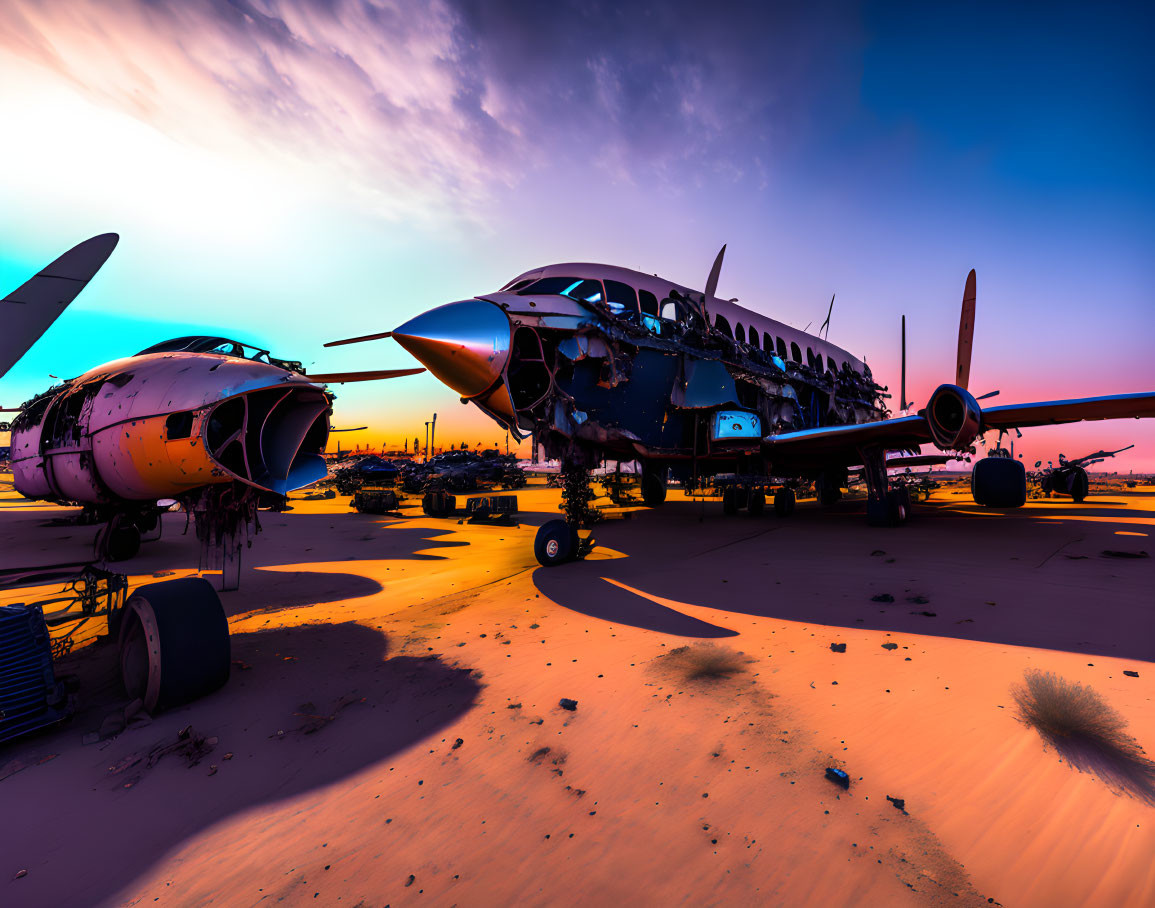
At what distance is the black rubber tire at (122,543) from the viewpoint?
32.8 feet

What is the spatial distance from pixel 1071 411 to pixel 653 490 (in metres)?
11.6

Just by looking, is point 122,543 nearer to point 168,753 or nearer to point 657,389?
point 168,753

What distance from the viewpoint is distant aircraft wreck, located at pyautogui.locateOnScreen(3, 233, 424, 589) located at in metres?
6.22

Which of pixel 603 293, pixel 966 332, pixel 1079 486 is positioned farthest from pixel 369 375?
pixel 1079 486

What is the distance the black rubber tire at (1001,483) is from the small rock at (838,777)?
52.2 ft

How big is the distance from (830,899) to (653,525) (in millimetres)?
11154

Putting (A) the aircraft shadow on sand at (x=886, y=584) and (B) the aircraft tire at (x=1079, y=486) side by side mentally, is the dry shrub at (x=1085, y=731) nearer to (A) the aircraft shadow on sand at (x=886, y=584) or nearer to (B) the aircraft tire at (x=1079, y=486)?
(A) the aircraft shadow on sand at (x=886, y=584)

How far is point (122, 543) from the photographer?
33.5 feet

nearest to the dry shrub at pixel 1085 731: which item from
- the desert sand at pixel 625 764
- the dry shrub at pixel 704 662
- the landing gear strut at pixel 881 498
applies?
the desert sand at pixel 625 764

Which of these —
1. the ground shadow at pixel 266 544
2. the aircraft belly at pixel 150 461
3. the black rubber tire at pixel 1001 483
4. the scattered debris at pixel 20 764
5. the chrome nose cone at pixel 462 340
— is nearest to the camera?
the scattered debris at pixel 20 764

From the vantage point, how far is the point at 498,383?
779 cm

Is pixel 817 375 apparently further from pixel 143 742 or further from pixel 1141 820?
pixel 143 742

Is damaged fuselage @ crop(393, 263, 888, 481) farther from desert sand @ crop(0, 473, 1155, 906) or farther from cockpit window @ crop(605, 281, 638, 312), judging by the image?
desert sand @ crop(0, 473, 1155, 906)

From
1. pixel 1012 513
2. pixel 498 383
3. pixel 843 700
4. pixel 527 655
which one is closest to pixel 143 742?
pixel 527 655
